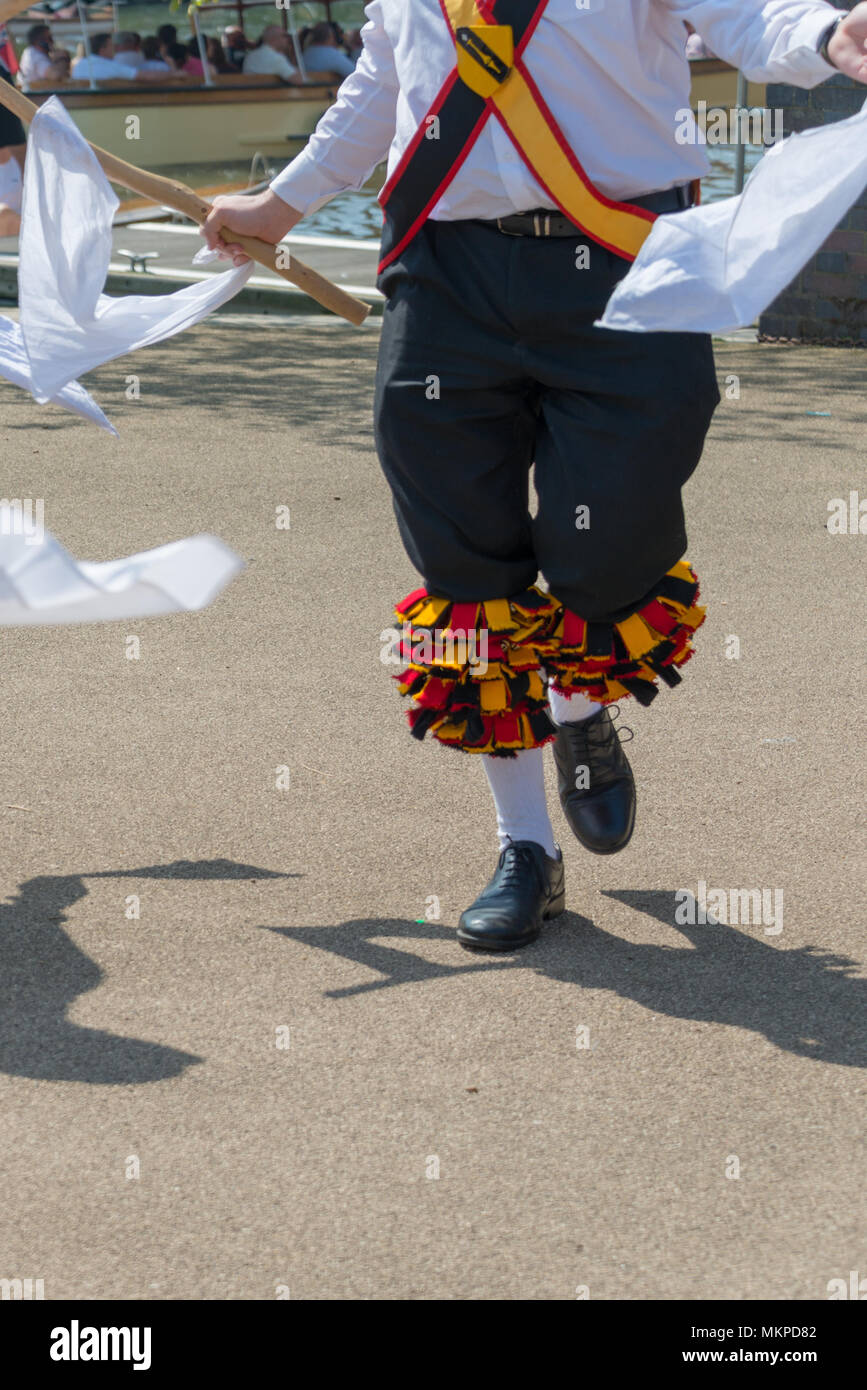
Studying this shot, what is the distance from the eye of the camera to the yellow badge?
9.66 feet

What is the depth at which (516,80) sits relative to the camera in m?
2.96

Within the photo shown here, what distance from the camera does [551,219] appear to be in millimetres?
3023

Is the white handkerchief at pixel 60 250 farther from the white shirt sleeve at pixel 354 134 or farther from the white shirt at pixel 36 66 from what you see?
the white shirt at pixel 36 66

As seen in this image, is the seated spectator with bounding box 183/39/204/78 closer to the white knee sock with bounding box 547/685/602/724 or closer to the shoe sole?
the white knee sock with bounding box 547/685/602/724

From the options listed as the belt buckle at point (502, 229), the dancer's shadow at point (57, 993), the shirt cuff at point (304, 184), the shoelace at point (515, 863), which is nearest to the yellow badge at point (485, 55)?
the belt buckle at point (502, 229)

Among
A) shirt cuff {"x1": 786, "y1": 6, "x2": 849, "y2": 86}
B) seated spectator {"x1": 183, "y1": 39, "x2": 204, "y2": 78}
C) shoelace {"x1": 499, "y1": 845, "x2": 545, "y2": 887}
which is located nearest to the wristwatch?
shirt cuff {"x1": 786, "y1": 6, "x2": 849, "y2": 86}

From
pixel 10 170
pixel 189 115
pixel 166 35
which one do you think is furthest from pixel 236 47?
pixel 10 170

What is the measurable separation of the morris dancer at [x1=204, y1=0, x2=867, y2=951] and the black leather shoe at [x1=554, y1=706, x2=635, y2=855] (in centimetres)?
10

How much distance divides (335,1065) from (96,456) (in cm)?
486

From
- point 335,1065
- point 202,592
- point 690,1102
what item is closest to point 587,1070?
point 690,1102

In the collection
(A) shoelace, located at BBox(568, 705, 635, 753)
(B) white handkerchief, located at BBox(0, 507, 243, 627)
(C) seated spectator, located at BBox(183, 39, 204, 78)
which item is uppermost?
(C) seated spectator, located at BBox(183, 39, 204, 78)

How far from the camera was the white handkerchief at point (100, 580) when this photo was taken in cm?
231

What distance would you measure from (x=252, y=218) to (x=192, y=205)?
209 millimetres
